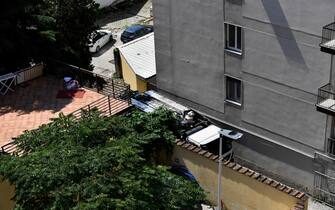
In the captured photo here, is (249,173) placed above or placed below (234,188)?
above

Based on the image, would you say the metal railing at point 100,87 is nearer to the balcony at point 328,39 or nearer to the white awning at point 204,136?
the white awning at point 204,136

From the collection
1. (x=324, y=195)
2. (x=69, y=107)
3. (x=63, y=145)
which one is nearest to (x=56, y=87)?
(x=69, y=107)

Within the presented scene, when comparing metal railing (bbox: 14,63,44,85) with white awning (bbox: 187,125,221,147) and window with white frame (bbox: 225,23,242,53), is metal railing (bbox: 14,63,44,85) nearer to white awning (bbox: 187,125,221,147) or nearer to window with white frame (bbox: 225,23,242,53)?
white awning (bbox: 187,125,221,147)

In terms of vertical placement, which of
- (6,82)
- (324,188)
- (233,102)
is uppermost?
(6,82)

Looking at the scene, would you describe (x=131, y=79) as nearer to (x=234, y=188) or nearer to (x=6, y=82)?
(x=6, y=82)

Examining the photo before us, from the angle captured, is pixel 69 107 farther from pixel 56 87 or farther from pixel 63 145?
pixel 63 145

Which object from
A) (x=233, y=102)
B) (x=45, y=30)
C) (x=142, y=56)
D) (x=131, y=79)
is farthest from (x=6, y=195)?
(x=142, y=56)
